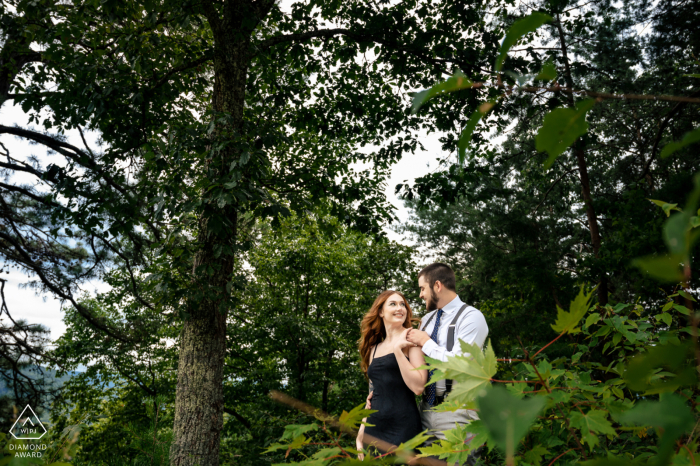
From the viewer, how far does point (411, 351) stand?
2.48 meters

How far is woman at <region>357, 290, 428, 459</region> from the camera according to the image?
2.36m

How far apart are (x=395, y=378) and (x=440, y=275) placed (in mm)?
784

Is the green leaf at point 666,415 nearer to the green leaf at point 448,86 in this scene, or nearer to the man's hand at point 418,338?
the green leaf at point 448,86

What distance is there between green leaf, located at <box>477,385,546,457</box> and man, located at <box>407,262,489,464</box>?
1.83 metres

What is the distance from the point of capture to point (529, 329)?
35.4ft

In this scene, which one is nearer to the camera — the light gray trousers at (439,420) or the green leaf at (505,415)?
the green leaf at (505,415)

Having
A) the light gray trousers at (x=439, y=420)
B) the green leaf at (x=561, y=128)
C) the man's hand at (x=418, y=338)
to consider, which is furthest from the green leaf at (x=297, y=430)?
the man's hand at (x=418, y=338)

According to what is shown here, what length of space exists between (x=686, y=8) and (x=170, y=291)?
9271 mm

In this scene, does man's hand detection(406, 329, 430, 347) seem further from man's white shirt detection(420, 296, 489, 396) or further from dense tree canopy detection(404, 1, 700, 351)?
dense tree canopy detection(404, 1, 700, 351)

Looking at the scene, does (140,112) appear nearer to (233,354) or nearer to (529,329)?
(233,354)

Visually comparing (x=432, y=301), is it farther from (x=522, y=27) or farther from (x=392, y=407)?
(x=522, y=27)

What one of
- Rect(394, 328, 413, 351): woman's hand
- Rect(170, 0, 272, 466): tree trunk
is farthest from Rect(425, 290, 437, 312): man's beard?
Rect(170, 0, 272, 466): tree trunk

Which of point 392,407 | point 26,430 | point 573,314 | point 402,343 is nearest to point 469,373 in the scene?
point 573,314

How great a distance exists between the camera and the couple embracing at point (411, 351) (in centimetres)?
232
